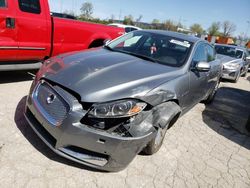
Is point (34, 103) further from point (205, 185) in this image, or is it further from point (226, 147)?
point (226, 147)

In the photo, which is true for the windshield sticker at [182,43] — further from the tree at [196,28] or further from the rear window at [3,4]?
the tree at [196,28]

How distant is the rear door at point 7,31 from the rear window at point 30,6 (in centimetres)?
21

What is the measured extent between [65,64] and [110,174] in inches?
59.5

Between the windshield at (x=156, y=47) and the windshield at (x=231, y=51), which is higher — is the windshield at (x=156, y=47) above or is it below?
above

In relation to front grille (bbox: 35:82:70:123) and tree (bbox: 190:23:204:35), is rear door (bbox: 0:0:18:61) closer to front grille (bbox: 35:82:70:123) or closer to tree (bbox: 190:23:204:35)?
front grille (bbox: 35:82:70:123)

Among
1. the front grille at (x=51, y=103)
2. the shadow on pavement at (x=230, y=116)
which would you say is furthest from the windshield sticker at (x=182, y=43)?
the front grille at (x=51, y=103)

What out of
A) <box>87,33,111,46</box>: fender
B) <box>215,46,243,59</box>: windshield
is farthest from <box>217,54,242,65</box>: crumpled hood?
<box>87,33,111,46</box>: fender

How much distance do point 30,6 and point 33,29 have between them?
0.46 meters

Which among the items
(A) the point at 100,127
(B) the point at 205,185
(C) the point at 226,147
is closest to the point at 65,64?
(A) the point at 100,127

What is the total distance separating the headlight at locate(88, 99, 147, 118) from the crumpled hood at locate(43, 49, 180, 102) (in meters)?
0.07

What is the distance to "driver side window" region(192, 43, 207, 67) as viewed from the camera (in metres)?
4.18

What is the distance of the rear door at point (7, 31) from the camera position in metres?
4.70

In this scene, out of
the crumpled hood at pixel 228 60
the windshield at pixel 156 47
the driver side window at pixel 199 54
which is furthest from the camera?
the crumpled hood at pixel 228 60

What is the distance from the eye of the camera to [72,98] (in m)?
2.72
